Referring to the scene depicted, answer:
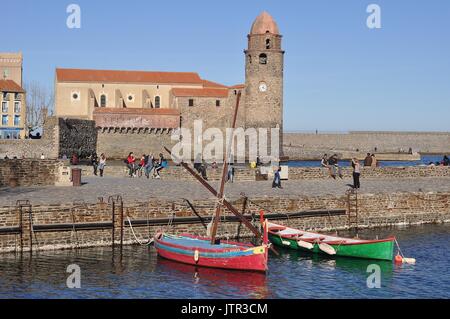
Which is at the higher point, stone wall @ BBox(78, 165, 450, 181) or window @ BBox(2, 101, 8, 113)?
window @ BBox(2, 101, 8, 113)

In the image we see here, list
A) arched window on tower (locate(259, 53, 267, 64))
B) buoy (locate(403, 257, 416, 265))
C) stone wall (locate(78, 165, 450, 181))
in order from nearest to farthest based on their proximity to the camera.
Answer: buoy (locate(403, 257, 416, 265)), stone wall (locate(78, 165, 450, 181)), arched window on tower (locate(259, 53, 267, 64))

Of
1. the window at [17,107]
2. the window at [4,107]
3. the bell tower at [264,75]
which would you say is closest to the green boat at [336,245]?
the bell tower at [264,75]

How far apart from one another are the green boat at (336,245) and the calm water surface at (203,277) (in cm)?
32

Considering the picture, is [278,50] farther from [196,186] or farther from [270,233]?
[270,233]

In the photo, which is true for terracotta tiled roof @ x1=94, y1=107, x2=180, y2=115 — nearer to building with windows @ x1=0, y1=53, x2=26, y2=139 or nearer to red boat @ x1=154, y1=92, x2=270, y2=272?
building with windows @ x1=0, y1=53, x2=26, y2=139

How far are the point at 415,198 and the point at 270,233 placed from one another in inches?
371

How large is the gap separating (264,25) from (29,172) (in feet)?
188

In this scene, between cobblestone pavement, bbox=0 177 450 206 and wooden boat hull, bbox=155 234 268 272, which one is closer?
wooden boat hull, bbox=155 234 268 272

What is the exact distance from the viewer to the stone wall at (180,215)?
981 inches

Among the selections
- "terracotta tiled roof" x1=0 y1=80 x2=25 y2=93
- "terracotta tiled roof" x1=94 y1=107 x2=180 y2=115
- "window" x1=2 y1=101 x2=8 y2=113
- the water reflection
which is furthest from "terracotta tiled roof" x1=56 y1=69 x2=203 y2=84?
the water reflection

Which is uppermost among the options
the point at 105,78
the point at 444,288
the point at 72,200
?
the point at 105,78

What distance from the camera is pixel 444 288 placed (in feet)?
69.7

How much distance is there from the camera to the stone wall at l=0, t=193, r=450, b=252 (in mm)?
24922

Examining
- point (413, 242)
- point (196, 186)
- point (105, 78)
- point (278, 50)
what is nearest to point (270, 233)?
point (413, 242)
